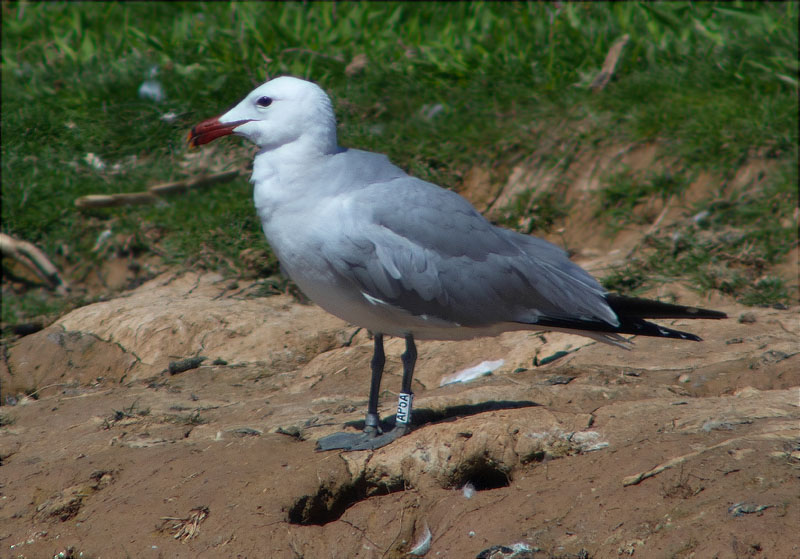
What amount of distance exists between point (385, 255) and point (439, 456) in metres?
→ 0.71

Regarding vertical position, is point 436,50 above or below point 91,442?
above

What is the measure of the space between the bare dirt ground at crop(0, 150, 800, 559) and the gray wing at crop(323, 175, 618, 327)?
0.38 meters

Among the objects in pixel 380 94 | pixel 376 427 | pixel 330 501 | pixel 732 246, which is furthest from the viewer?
pixel 380 94

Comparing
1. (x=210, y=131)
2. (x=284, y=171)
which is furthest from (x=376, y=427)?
(x=210, y=131)

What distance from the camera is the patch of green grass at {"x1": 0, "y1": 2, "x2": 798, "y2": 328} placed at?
5.66 meters

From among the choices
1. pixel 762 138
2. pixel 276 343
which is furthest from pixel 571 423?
pixel 762 138

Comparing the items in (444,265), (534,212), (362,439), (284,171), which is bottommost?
(534,212)

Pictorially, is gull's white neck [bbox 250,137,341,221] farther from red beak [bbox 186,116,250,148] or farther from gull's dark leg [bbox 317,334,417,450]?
gull's dark leg [bbox 317,334,417,450]

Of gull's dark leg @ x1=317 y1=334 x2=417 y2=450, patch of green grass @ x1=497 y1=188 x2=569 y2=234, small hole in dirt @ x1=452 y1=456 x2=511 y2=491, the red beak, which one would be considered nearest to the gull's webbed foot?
gull's dark leg @ x1=317 y1=334 x2=417 y2=450

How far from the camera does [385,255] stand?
3.22 metres

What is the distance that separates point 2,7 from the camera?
7.94 meters

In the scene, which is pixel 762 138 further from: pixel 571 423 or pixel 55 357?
pixel 55 357

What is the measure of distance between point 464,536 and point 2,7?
691cm

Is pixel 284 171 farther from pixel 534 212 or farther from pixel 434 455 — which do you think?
pixel 534 212
